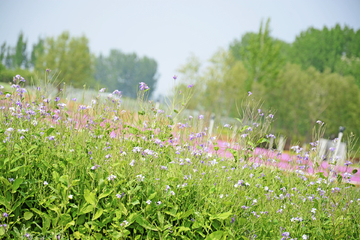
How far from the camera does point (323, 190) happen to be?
3.39 meters

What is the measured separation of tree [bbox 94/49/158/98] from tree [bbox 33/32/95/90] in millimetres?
46751

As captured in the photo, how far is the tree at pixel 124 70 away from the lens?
7519 cm

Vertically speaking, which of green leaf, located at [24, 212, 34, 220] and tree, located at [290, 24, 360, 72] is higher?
tree, located at [290, 24, 360, 72]

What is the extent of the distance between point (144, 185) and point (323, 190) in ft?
7.54

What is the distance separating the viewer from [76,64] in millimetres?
27094

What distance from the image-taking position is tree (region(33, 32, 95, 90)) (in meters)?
26.8

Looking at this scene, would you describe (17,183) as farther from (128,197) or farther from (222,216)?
(222,216)

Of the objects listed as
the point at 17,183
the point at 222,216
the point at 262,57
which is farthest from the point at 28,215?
the point at 262,57

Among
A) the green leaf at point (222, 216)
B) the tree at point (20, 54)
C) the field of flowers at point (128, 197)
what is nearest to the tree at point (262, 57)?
the field of flowers at point (128, 197)

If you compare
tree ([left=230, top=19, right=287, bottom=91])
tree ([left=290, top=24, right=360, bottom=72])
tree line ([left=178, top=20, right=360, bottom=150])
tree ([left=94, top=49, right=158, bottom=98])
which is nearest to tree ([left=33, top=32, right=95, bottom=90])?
tree line ([left=178, top=20, right=360, bottom=150])

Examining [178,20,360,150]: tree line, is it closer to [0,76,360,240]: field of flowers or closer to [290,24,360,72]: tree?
[290,24,360,72]: tree

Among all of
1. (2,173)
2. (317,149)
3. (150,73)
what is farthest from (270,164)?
(150,73)

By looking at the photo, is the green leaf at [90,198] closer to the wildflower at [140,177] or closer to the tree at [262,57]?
the wildflower at [140,177]

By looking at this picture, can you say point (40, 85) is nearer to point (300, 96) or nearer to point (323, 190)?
point (323, 190)
